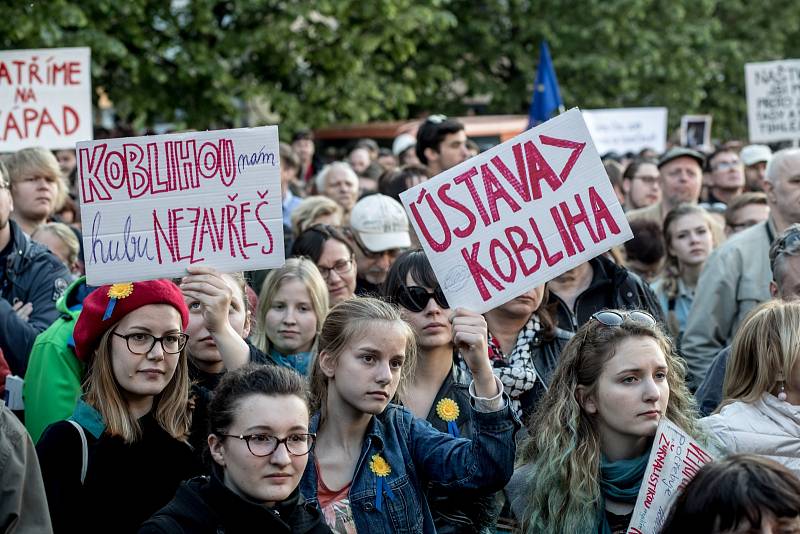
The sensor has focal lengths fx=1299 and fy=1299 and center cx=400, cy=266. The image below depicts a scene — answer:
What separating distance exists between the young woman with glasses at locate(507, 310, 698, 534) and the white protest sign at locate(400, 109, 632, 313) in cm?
29

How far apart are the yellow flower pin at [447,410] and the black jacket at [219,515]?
3.71ft

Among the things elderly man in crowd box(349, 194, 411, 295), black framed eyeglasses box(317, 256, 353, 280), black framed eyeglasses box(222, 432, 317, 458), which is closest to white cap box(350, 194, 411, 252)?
elderly man in crowd box(349, 194, 411, 295)

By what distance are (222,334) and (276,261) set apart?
1.08ft

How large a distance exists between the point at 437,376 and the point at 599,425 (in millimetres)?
799

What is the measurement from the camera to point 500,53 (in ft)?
83.3

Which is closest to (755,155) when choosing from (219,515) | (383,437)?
(383,437)

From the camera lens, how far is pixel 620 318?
451cm

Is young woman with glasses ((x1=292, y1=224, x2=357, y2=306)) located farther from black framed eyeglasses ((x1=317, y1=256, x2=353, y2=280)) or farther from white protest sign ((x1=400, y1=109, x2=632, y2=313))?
white protest sign ((x1=400, y1=109, x2=632, y2=313))

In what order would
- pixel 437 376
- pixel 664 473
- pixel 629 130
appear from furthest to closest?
pixel 629 130
pixel 437 376
pixel 664 473

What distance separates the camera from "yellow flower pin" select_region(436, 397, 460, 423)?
189 inches

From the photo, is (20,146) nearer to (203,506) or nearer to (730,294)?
(730,294)

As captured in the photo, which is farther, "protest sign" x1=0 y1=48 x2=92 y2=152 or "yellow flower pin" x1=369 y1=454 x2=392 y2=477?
"protest sign" x1=0 y1=48 x2=92 y2=152

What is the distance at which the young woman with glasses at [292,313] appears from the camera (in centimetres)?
602

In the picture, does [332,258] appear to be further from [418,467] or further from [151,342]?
[418,467]
